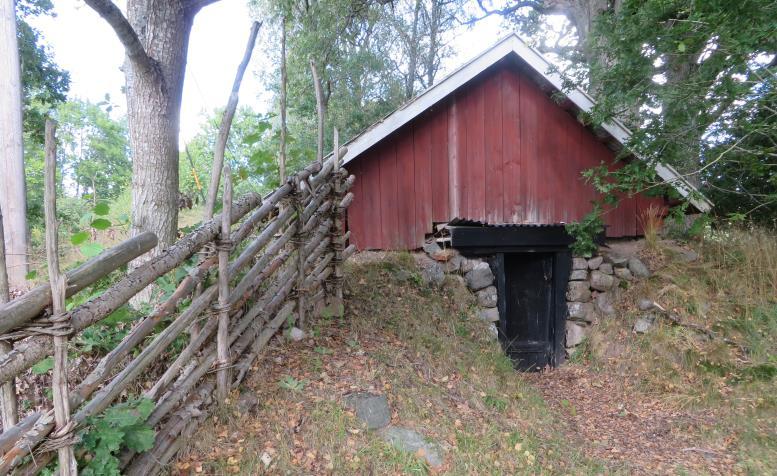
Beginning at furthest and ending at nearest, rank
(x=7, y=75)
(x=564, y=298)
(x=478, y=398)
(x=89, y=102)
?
(x=89, y=102) → (x=564, y=298) → (x=7, y=75) → (x=478, y=398)

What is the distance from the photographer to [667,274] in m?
6.32

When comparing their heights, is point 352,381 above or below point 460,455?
above

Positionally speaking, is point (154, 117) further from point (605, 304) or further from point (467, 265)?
point (605, 304)

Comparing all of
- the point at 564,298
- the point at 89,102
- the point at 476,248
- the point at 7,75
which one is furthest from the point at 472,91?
the point at 89,102

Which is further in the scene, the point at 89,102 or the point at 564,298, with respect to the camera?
the point at 89,102

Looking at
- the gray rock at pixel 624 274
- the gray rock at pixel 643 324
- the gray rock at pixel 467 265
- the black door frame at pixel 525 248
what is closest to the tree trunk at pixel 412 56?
the black door frame at pixel 525 248

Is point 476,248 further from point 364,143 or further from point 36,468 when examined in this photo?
point 36,468

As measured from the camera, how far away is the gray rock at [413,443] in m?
3.22

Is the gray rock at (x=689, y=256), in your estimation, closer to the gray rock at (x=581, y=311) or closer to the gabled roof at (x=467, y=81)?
the gabled roof at (x=467, y=81)

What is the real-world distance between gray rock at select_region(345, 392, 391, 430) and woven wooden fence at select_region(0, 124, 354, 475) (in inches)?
35.5

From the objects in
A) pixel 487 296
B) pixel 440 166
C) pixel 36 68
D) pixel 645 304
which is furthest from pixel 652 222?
pixel 36 68

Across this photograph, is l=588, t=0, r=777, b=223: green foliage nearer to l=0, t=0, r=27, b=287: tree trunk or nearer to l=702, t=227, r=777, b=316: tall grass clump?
l=702, t=227, r=777, b=316: tall grass clump

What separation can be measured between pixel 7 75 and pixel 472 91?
18.5ft

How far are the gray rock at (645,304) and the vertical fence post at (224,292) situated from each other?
576 centimetres
